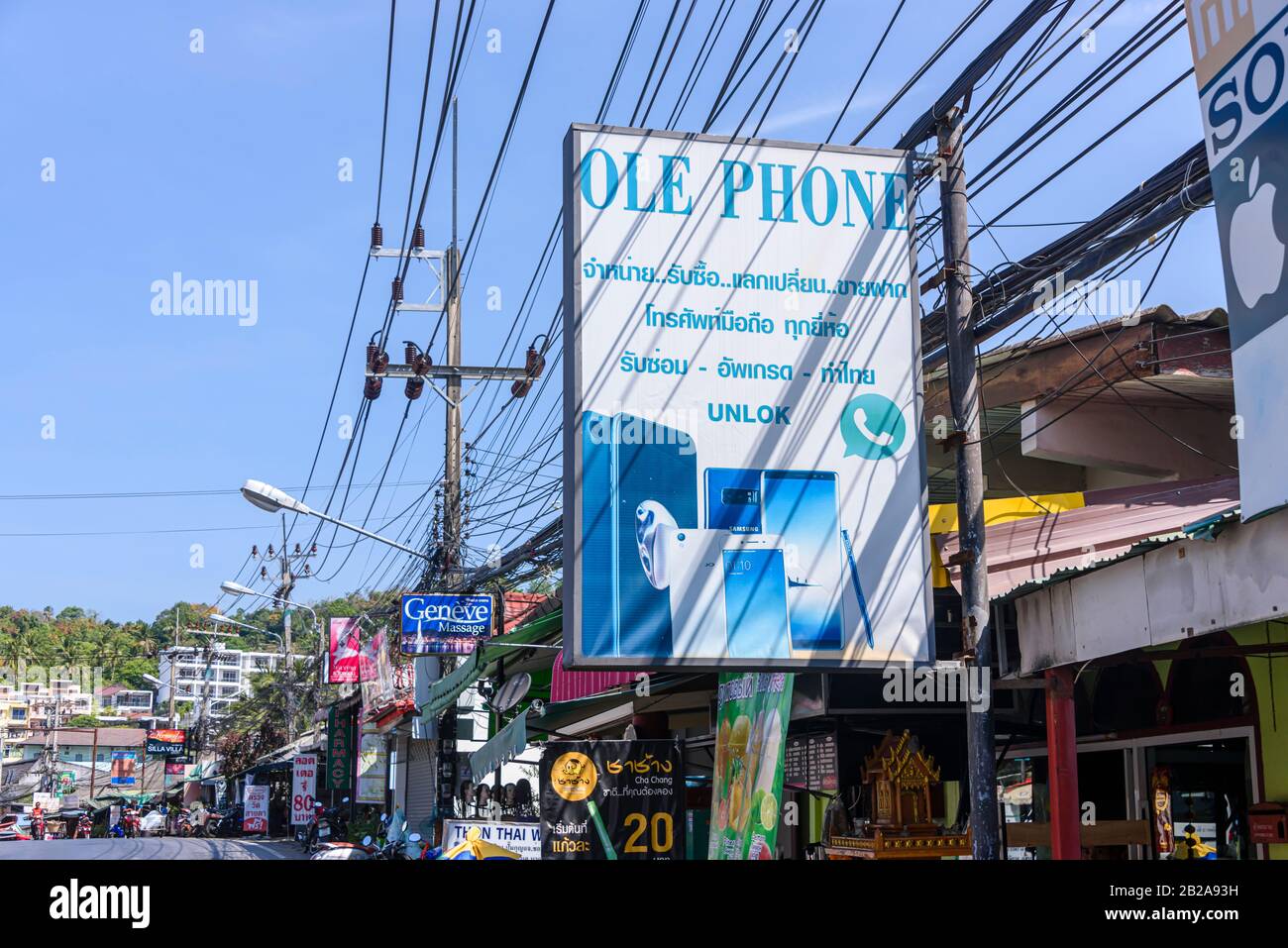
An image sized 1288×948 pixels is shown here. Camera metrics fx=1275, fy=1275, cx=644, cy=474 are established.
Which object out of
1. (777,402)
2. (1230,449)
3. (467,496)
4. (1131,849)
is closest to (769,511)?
(777,402)

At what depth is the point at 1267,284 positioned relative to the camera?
6.91 m

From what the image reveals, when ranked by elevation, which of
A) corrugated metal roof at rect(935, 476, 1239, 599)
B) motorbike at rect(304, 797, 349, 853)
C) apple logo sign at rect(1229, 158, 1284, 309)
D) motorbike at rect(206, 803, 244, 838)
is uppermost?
apple logo sign at rect(1229, 158, 1284, 309)

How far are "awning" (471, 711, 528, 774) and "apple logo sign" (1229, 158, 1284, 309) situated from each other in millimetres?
11845

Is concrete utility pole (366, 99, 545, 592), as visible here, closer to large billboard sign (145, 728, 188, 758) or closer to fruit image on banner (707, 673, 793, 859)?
fruit image on banner (707, 673, 793, 859)

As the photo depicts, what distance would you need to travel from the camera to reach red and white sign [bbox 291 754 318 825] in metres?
42.3

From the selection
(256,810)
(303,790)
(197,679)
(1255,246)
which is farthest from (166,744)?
(197,679)

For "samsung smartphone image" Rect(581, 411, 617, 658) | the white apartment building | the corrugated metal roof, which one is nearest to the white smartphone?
"samsung smartphone image" Rect(581, 411, 617, 658)

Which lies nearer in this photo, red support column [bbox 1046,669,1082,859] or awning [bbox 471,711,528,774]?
red support column [bbox 1046,669,1082,859]

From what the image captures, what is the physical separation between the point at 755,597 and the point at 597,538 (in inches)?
49.6

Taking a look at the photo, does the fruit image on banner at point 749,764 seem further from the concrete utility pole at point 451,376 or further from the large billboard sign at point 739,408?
the concrete utility pole at point 451,376

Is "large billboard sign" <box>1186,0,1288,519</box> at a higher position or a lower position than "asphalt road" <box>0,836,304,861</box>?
higher

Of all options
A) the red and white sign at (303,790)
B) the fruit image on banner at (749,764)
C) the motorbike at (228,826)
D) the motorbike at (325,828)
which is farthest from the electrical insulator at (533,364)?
the motorbike at (228,826)

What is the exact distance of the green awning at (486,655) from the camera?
60.4 feet

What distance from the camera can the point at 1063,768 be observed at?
873 cm
